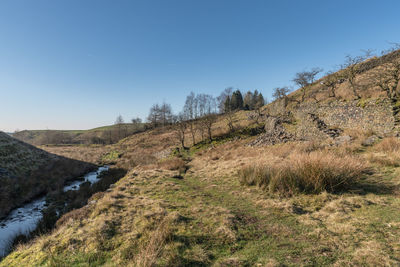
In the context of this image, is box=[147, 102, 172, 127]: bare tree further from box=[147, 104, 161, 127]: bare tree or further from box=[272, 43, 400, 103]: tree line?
box=[272, 43, 400, 103]: tree line

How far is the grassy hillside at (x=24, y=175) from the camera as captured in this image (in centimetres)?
1301

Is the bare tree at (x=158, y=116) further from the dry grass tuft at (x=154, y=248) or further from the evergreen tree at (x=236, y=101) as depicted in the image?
the dry grass tuft at (x=154, y=248)

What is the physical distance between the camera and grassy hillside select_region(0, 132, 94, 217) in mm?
13008

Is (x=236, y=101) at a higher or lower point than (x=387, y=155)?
higher

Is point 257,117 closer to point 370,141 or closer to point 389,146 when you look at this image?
point 370,141

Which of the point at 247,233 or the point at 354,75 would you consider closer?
the point at 247,233

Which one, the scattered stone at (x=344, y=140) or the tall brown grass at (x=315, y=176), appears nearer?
the tall brown grass at (x=315, y=176)

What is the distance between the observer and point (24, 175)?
59.4 feet

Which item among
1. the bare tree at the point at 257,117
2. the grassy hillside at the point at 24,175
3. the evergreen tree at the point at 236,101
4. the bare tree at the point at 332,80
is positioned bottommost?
the grassy hillside at the point at 24,175

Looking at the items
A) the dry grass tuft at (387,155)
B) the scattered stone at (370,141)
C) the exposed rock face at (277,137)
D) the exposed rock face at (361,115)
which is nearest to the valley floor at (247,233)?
the dry grass tuft at (387,155)

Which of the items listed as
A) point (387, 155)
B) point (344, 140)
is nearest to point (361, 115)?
point (344, 140)

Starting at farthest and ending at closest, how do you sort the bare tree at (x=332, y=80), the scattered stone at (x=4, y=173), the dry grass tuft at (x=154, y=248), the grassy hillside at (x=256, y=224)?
1. the bare tree at (x=332, y=80)
2. the scattered stone at (x=4, y=173)
3. the grassy hillside at (x=256, y=224)
4. the dry grass tuft at (x=154, y=248)

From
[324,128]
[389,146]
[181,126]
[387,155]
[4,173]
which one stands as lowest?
[4,173]

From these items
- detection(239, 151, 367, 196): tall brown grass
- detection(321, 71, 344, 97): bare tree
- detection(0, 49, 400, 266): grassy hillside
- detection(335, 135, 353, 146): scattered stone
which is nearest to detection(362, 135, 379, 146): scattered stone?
detection(335, 135, 353, 146): scattered stone
